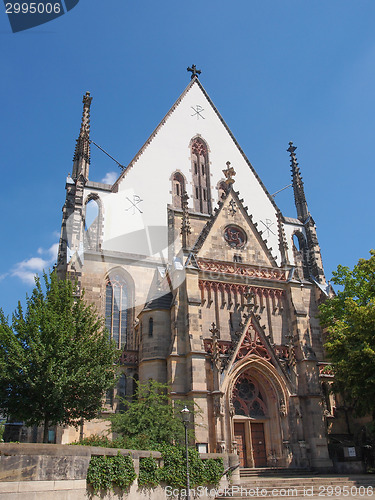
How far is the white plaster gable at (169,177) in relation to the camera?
30.9m

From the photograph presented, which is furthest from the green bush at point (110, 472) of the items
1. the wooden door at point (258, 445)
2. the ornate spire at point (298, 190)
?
the ornate spire at point (298, 190)

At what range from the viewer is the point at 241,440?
22938 millimetres

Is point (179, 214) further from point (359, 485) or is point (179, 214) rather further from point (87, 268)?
point (359, 485)

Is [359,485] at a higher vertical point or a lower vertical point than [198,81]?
lower

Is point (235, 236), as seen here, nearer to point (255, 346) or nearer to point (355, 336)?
point (255, 346)

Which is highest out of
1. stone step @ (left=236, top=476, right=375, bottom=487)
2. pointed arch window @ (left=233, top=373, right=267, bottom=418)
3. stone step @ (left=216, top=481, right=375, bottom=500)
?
pointed arch window @ (left=233, top=373, right=267, bottom=418)

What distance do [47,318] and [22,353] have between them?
1780 millimetres

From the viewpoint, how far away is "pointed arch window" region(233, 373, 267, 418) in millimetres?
23648

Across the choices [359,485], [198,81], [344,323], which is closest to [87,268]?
[344,323]

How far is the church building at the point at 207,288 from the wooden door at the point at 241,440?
2.2 inches

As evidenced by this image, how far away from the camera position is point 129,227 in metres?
30.9

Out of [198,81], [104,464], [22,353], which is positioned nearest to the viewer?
[104,464]

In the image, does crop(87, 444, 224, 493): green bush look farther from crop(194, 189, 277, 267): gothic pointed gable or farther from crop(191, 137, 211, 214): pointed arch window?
crop(191, 137, 211, 214): pointed arch window

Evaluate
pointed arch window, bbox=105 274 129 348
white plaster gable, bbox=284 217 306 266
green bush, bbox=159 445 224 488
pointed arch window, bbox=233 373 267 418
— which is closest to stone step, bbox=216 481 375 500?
green bush, bbox=159 445 224 488
